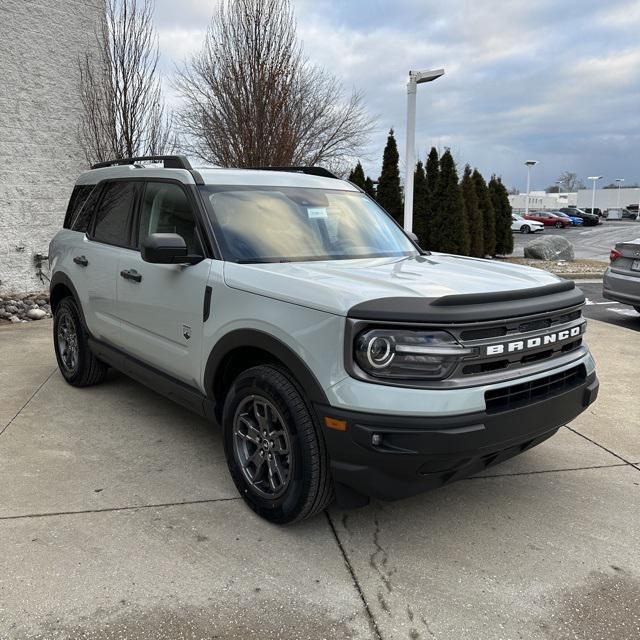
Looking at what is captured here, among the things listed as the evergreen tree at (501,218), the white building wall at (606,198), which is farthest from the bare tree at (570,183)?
the evergreen tree at (501,218)

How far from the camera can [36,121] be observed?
9453 millimetres

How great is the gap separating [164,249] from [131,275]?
0.96 meters

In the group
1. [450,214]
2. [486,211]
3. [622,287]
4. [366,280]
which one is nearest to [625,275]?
[622,287]

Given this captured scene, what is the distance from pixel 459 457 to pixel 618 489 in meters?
1.68

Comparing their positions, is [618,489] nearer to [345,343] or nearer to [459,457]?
[459,457]

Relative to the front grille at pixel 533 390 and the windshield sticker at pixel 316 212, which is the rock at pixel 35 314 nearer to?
the windshield sticker at pixel 316 212

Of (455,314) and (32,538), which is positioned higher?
(455,314)

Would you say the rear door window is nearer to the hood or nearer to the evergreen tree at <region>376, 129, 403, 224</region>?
the hood

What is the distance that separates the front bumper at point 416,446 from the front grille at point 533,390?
0.04 m

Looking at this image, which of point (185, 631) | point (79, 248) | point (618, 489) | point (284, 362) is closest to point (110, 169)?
point (79, 248)

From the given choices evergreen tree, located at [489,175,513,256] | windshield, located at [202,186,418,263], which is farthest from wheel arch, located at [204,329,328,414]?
evergreen tree, located at [489,175,513,256]

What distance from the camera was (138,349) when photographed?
4.19 metres

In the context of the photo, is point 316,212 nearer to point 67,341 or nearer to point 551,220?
point 67,341

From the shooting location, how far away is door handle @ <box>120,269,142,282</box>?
408 centimetres
